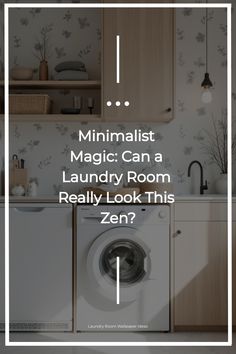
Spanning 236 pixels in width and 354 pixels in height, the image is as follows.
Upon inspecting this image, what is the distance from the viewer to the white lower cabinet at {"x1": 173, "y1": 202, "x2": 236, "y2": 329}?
3.44 m

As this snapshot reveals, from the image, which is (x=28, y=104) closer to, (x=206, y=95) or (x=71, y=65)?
(x=71, y=65)

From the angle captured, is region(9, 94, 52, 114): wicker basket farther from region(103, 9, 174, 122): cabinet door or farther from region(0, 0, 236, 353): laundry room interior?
region(103, 9, 174, 122): cabinet door

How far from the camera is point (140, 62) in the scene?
143 inches

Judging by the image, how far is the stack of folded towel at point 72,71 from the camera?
150 inches

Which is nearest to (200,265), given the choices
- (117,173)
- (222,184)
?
(222,184)

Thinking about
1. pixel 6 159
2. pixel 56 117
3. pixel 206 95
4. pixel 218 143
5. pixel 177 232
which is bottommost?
pixel 177 232

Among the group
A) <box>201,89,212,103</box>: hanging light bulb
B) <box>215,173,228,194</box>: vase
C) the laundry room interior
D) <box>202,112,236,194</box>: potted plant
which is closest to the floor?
the laundry room interior

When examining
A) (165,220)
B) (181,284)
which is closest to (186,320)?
(181,284)

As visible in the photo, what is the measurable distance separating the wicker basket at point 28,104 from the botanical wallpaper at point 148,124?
308mm

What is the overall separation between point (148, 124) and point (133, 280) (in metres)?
1.26

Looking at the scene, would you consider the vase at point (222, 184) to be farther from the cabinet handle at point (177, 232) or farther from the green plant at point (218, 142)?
the cabinet handle at point (177, 232)

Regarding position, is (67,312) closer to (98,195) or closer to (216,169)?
(98,195)

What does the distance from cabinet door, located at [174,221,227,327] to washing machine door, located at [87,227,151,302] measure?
0.24m

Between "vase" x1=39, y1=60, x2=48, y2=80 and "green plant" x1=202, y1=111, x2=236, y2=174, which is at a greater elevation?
"vase" x1=39, y1=60, x2=48, y2=80
